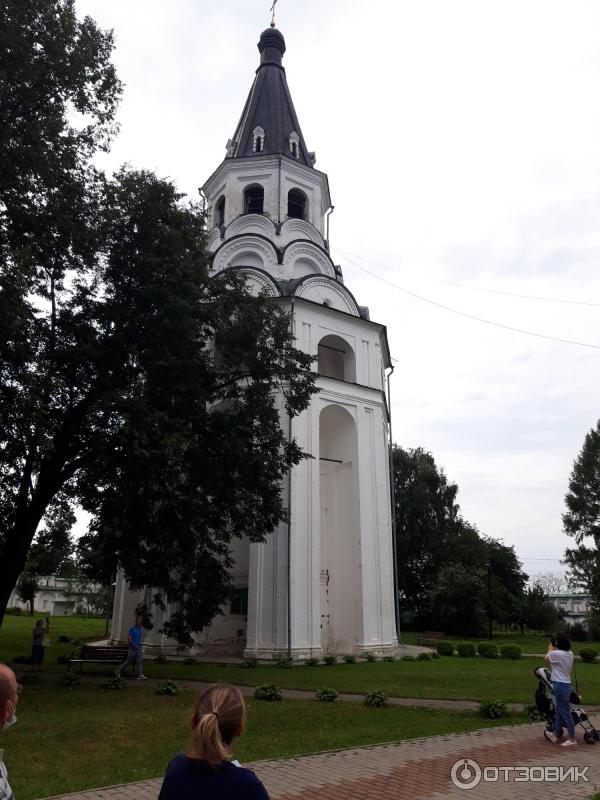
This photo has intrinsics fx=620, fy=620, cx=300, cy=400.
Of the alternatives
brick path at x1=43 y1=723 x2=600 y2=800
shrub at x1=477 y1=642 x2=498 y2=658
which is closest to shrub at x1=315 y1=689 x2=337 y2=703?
brick path at x1=43 y1=723 x2=600 y2=800

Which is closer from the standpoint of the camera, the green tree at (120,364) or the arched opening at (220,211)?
the green tree at (120,364)

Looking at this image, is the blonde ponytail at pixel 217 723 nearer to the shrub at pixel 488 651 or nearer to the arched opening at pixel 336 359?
the arched opening at pixel 336 359

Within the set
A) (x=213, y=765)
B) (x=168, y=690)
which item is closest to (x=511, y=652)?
(x=168, y=690)

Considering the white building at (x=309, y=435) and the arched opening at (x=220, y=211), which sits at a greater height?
the arched opening at (x=220, y=211)

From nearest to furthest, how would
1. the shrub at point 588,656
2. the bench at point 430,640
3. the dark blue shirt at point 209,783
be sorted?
the dark blue shirt at point 209,783 < the shrub at point 588,656 < the bench at point 430,640

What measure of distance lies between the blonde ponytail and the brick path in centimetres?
453

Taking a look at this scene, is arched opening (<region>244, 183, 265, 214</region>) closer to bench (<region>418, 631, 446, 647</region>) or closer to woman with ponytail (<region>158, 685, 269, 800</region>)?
bench (<region>418, 631, 446, 647</region>)

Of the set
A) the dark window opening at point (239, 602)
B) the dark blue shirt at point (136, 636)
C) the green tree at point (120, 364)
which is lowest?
the dark blue shirt at point (136, 636)

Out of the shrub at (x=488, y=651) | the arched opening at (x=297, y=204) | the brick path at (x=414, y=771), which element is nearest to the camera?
the brick path at (x=414, y=771)

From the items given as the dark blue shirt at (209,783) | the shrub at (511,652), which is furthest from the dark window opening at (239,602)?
the dark blue shirt at (209,783)

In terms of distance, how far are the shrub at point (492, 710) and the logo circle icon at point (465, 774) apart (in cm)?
324

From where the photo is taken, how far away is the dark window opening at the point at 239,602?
26.0m

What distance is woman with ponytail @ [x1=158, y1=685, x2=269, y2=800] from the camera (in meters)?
2.64

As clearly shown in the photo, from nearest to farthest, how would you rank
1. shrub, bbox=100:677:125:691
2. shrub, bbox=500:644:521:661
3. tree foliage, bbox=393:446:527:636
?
shrub, bbox=100:677:125:691 → shrub, bbox=500:644:521:661 → tree foliage, bbox=393:446:527:636
